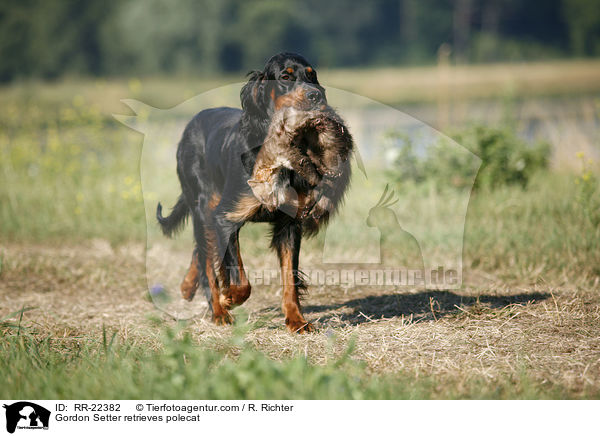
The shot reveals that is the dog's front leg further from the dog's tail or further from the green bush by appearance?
the green bush

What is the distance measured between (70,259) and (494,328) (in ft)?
11.2

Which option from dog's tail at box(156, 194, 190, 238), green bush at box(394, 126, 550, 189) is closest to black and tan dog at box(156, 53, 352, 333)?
dog's tail at box(156, 194, 190, 238)

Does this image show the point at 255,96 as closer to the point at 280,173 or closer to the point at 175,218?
the point at 280,173

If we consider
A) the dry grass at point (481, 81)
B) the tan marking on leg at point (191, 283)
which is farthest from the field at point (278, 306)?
the dry grass at point (481, 81)

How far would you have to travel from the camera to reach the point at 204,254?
3.62 metres

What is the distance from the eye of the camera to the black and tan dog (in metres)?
2.82

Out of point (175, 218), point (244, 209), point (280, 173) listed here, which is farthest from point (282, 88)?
point (175, 218)

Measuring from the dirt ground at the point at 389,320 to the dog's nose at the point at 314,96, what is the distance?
3.39ft

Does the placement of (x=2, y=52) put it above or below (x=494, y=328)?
above

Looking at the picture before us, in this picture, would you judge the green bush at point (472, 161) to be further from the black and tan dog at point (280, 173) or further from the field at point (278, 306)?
the black and tan dog at point (280, 173)

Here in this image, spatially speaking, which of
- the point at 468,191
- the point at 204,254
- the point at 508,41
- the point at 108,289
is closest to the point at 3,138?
the point at 108,289

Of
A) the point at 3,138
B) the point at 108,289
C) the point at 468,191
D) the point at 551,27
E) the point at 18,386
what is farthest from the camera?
the point at 551,27
